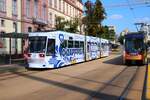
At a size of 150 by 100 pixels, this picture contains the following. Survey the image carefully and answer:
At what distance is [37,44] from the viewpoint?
28484 millimetres

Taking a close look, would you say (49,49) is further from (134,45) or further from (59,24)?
(59,24)

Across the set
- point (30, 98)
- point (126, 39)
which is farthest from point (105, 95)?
point (126, 39)

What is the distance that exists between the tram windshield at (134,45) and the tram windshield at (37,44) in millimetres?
10199

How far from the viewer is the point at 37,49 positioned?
28312 millimetres

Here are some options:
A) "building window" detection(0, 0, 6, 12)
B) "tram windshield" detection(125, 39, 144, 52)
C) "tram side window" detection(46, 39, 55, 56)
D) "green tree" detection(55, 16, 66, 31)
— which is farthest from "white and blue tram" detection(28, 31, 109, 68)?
"green tree" detection(55, 16, 66, 31)

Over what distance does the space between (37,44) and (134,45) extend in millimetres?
10743

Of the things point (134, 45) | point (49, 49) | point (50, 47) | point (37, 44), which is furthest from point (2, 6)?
point (49, 49)

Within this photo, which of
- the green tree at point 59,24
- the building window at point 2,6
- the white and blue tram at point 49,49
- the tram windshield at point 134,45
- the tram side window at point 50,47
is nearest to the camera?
the white and blue tram at point 49,49

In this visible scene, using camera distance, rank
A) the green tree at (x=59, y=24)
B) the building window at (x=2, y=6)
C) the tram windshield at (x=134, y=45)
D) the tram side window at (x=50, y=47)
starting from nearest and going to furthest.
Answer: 1. the tram side window at (x=50, y=47)
2. the tram windshield at (x=134, y=45)
3. the building window at (x=2, y=6)
4. the green tree at (x=59, y=24)

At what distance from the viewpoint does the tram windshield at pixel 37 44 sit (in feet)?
92.4

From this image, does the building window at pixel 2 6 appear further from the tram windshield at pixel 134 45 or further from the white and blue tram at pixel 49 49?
the tram windshield at pixel 134 45

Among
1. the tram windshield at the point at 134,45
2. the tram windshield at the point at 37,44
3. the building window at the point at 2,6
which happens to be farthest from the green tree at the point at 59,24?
the tram windshield at the point at 37,44

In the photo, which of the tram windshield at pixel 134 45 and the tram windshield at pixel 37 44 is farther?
the tram windshield at pixel 134 45

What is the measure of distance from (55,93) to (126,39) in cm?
2225
